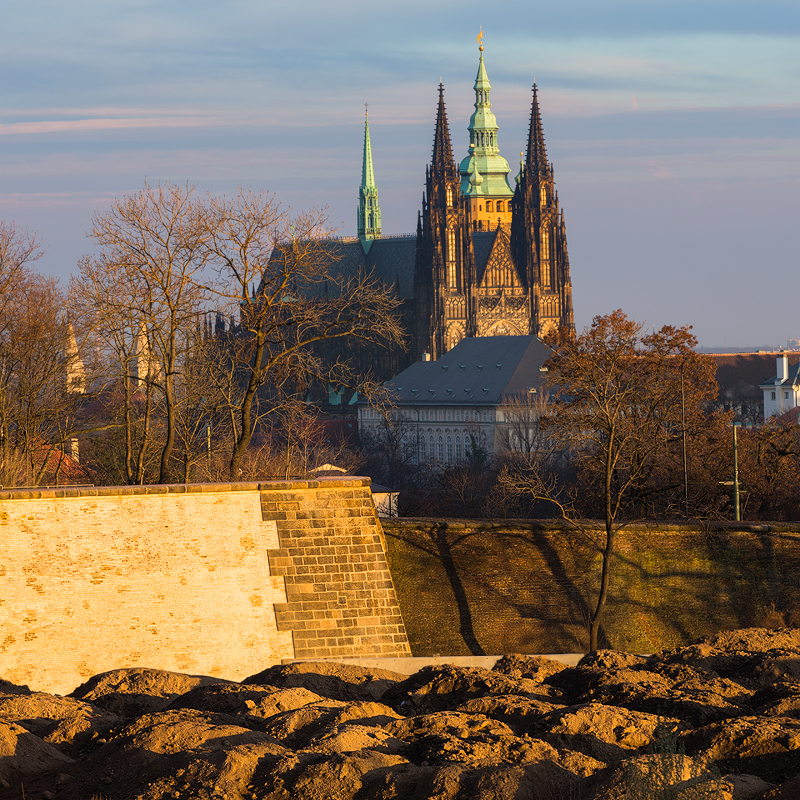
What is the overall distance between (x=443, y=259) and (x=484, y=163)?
1343 inches

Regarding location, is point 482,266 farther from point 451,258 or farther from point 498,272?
point 451,258

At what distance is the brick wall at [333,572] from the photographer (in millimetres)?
20922

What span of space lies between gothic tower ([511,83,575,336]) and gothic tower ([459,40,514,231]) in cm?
2547

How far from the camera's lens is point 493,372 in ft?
382

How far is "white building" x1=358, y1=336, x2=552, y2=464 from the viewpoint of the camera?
112 meters

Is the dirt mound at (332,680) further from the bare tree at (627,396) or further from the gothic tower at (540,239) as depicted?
the gothic tower at (540,239)

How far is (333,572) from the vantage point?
21.6m

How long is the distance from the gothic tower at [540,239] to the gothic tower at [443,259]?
6518 mm

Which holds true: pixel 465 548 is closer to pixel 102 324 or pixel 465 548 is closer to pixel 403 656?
pixel 403 656

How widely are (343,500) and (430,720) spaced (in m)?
10.9

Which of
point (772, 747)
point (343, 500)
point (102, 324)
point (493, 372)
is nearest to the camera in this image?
point (772, 747)

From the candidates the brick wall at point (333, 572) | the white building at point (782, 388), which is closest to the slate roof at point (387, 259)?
the white building at point (782, 388)

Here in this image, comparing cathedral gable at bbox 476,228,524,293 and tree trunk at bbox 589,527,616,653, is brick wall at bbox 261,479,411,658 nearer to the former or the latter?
tree trunk at bbox 589,527,616,653

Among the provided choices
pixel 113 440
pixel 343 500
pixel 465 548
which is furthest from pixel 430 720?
pixel 113 440
